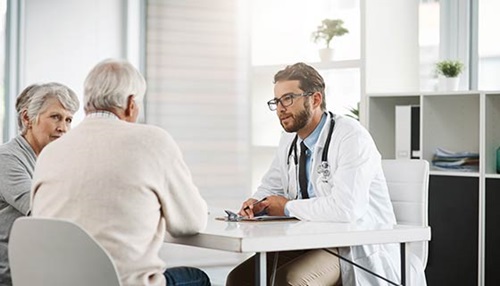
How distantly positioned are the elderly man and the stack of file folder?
8.47 ft

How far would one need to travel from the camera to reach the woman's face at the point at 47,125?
130 inches

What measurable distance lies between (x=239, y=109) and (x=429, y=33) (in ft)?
4.89

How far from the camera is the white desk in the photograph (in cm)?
258

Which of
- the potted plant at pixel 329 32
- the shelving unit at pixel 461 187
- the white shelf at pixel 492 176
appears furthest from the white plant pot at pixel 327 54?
the white shelf at pixel 492 176

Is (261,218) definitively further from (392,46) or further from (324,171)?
(392,46)

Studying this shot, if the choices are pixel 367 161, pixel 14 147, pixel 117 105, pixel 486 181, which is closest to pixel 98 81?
pixel 117 105

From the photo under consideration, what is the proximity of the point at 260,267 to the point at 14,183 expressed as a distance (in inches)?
39.8

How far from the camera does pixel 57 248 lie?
2.24 meters

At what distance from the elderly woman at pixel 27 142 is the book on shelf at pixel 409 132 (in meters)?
2.26

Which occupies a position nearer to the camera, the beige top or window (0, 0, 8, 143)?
the beige top

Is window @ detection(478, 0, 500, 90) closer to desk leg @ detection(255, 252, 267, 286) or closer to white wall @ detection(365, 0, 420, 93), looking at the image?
white wall @ detection(365, 0, 420, 93)

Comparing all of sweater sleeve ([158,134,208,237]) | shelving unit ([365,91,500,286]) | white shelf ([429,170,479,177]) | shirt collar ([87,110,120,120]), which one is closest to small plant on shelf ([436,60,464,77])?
shelving unit ([365,91,500,286])

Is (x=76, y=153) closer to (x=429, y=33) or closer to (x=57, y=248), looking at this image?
(x=57, y=248)

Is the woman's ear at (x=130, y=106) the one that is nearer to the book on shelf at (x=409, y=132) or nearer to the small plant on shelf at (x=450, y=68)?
the book on shelf at (x=409, y=132)
